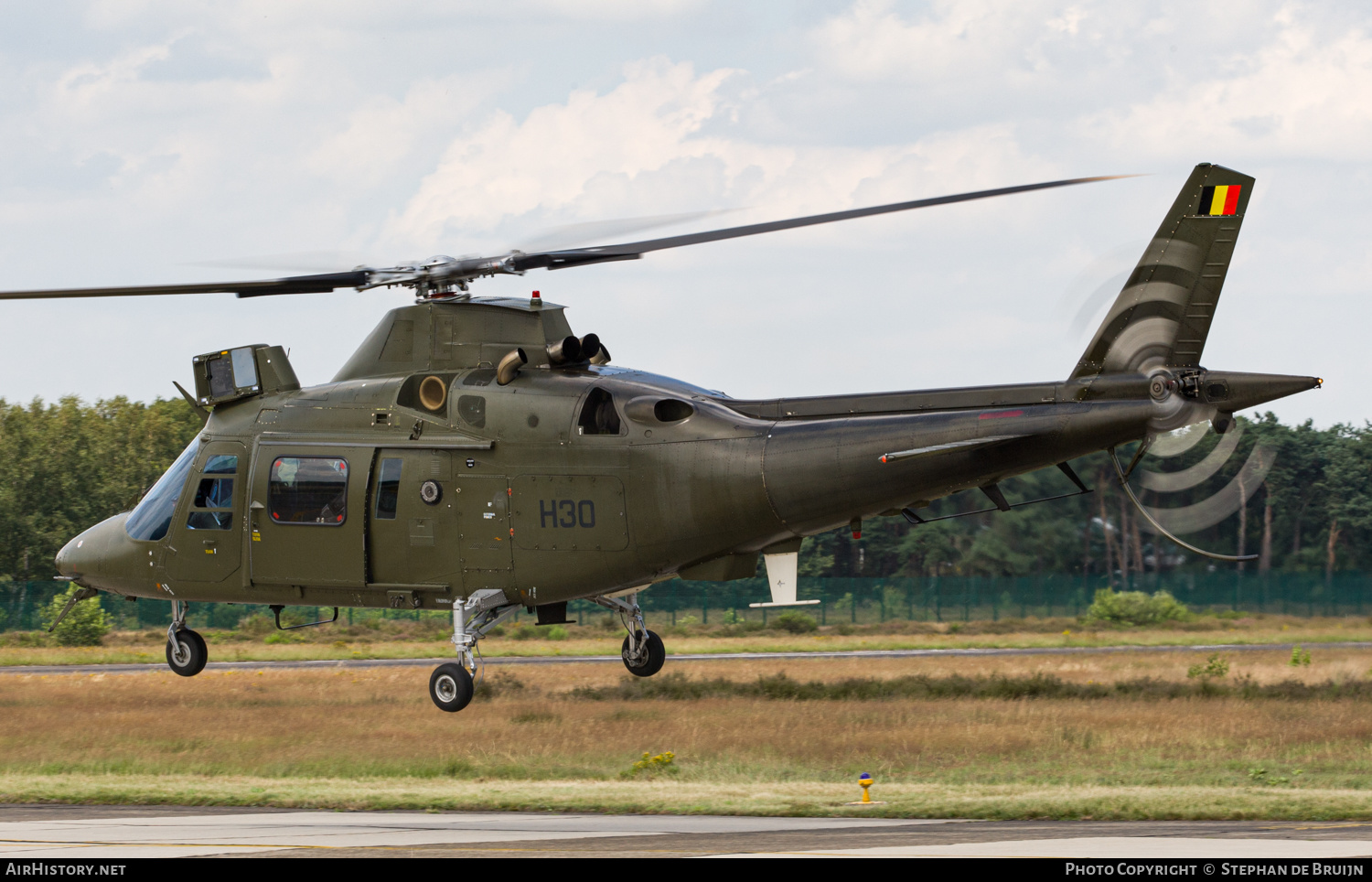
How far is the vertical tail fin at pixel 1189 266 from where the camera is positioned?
1556 centimetres

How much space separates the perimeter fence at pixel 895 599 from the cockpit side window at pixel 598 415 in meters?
43.6

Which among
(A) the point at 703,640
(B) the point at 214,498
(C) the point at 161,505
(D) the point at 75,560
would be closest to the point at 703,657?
(A) the point at 703,640

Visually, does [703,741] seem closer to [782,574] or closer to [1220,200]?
[782,574]

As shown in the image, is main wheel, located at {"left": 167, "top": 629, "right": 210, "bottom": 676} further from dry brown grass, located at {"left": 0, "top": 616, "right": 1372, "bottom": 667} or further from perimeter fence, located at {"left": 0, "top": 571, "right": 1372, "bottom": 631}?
perimeter fence, located at {"left": 0, "top": 571, "right": 1372, "bottom": 631}

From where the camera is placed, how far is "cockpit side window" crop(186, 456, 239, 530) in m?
20.0

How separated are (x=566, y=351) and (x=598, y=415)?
0.95 m

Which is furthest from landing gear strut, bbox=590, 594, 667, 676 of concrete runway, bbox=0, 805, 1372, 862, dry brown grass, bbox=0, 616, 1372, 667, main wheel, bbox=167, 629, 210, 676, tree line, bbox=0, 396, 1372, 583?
tree line, bbox=0, 396, 1372, 583

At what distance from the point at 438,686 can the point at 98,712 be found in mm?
19566

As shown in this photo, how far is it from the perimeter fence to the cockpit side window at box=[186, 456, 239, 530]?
41227mm

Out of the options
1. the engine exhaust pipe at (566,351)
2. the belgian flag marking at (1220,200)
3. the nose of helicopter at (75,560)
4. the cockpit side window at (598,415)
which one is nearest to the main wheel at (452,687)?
the cockpit side window at (598,415)

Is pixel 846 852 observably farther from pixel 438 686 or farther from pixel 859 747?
pixel 859 747

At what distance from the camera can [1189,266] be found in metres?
15.6

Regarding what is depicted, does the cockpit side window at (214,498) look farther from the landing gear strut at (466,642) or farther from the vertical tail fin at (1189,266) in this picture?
the vertical tail fin at (1189,266)
